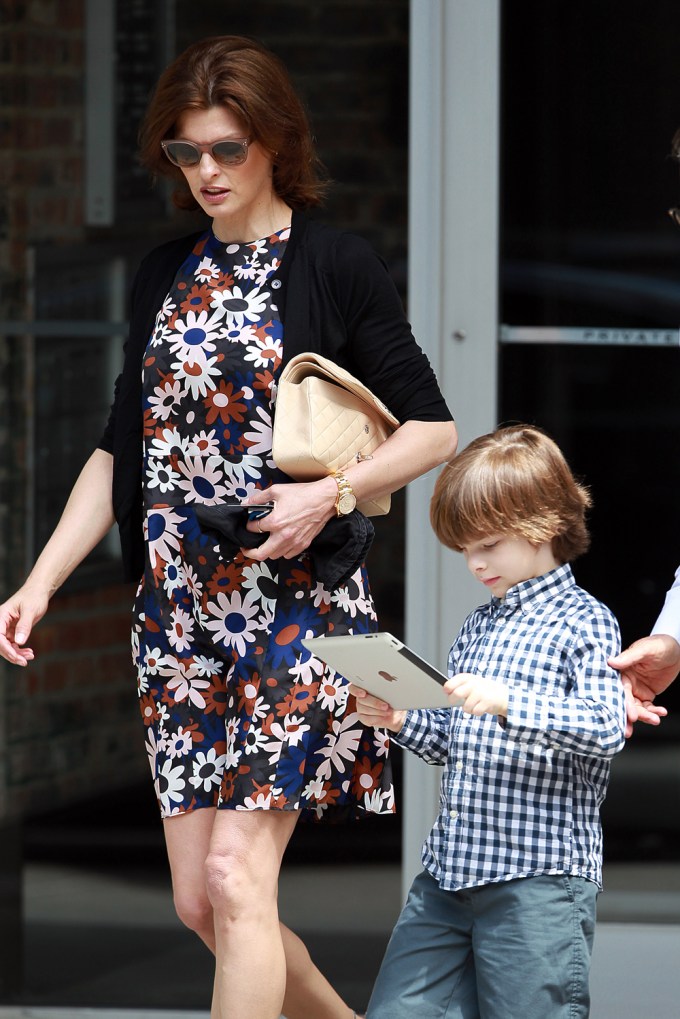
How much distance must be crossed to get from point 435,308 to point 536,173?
464mm

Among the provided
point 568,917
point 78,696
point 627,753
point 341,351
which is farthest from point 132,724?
point 568,917

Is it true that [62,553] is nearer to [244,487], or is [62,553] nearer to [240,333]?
[244,487]

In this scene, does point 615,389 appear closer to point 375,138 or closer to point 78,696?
point 375,138

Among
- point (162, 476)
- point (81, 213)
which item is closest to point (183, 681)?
point (162, 476)

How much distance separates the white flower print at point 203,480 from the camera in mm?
2918

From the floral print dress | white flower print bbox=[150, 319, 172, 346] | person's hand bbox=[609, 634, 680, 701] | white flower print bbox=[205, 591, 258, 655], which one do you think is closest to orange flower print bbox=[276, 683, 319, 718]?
the floral print dress

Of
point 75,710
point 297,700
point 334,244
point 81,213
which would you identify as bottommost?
Answer: point 75,710

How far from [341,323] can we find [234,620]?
1.85 ft

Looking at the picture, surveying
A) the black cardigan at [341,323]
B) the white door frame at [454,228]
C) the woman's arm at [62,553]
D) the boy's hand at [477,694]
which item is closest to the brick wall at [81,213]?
the white door frame at [454,228]

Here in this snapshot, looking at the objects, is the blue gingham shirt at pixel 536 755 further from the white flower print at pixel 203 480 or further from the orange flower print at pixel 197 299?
the orange flower print at pixel 197 299

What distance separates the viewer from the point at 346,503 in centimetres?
282

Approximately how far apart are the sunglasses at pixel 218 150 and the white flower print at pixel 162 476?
0.54 metres

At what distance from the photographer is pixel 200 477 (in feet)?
9.65

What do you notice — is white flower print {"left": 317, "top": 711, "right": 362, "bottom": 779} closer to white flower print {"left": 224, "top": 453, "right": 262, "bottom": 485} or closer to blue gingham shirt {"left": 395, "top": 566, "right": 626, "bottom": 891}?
blue gingham shirt {"left": 395, "top": 566, "right": 626, "bottom": 891}
